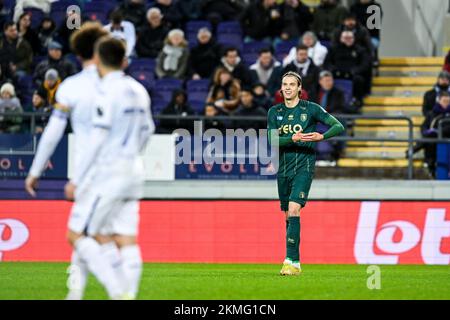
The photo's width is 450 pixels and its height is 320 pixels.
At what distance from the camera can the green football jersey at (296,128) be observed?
1344cm

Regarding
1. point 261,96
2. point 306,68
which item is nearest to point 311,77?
point 306,68

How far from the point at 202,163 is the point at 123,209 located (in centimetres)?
970

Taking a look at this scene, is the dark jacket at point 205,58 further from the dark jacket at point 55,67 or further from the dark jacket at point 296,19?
the dark jacket at point 55,67

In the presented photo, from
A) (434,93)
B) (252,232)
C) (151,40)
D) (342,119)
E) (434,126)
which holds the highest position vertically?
(151,40)

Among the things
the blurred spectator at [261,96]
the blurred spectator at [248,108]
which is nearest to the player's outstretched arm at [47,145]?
the blurred spectator at [248,108]

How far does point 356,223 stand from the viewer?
741 inches

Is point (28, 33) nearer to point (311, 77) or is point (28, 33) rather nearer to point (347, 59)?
point (311, 77)

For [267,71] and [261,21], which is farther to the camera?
[261,21]

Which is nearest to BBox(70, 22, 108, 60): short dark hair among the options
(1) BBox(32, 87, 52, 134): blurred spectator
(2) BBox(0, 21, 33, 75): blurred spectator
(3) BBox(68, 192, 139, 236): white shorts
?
(3) BBox(68, 192, 139, 236): white shorts

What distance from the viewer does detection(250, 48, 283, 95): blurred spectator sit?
2089cm

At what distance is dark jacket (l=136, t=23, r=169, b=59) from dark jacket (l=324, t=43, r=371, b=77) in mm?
3379

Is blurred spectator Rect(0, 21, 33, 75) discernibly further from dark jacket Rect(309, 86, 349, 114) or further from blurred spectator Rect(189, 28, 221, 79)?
dark jacket Rect(309, 86, 349, 114)

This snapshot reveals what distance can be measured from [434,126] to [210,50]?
4.73 metres

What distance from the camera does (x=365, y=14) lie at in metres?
23.0
